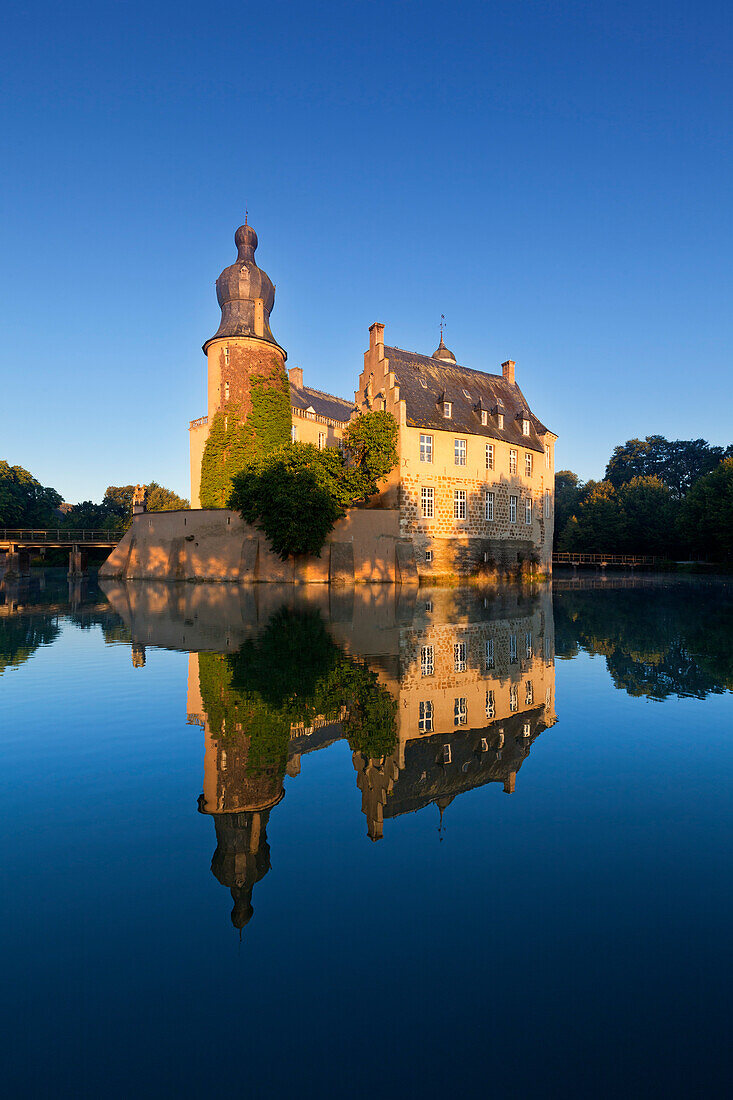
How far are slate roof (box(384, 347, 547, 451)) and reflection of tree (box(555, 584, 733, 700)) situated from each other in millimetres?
16353

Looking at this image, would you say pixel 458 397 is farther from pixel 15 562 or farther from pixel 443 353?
pixel 15 562

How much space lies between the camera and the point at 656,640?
15.1 metres

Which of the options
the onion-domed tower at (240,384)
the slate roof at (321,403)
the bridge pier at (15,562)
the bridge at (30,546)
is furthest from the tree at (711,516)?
the bridge pier at (15,562)

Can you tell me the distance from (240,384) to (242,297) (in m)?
6.97

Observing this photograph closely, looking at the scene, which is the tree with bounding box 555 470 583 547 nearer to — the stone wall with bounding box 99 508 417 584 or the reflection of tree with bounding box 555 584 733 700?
the stone wall with bounding box 99 508 417 584

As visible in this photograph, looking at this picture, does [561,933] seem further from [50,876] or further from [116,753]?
[116,753]

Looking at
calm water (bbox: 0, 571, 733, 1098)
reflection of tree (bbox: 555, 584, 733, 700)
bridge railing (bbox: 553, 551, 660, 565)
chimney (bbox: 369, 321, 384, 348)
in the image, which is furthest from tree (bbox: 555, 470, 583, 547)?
calm water (bbox: 0, 571, 733, 1098)

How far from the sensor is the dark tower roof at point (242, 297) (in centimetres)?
4116

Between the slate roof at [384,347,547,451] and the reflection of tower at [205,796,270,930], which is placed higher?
the slate roof at [384,347,547,451]

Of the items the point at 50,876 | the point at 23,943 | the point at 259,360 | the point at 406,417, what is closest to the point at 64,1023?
the point at 23,943

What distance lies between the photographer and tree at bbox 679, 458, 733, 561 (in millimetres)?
55219

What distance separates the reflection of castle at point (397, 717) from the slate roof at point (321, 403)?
3635 cm

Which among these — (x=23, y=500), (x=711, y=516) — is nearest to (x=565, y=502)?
(x=711, y=516)

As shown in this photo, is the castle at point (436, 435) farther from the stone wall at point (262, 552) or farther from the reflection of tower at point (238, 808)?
the reflection of tower at point (238, 808)
